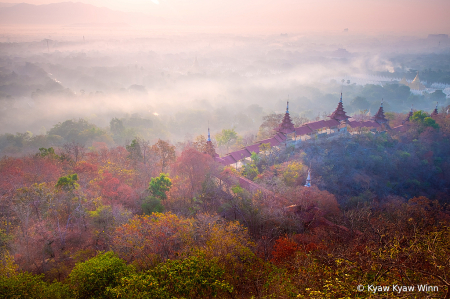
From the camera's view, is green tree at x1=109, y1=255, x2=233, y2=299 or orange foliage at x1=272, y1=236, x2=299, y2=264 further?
orange foliage at x1=272, y1=236, x2=299, y2=264

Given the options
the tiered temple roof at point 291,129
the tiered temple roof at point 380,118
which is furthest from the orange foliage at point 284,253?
the tiered temple roof at point 380,118

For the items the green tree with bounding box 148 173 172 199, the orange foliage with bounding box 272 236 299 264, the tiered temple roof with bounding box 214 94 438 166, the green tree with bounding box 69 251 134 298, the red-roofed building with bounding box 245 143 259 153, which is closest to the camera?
the green tree with bounding box 69 251 134 298

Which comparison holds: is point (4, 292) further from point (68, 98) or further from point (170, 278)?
point (68, 98)

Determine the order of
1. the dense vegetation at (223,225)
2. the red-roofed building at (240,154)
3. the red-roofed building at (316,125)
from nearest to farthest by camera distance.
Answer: the dense vegetation at (223,225), the red-roofed building at (240,154), the red-roofed building at (316,125)

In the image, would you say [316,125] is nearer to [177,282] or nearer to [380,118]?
[380,118]

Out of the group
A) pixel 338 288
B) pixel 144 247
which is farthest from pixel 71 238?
pixel 338 288

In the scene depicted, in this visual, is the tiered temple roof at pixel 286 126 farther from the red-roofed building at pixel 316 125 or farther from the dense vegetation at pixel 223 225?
the red-roofed building at pixel 316 125

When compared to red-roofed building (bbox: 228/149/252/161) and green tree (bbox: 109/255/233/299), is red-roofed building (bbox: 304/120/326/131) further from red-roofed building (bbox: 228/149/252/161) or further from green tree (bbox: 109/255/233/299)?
green tree (bbox: 109/255/233/299)

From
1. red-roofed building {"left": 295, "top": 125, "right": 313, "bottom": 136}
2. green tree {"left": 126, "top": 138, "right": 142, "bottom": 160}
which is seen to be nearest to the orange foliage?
green tree {"left": 126, "top": 138, "right": 142, "bottom": 160}

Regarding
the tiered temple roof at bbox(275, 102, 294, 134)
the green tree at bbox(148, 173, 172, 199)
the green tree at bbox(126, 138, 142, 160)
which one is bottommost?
the green tree at bbox(148, 173, 172, 199)
